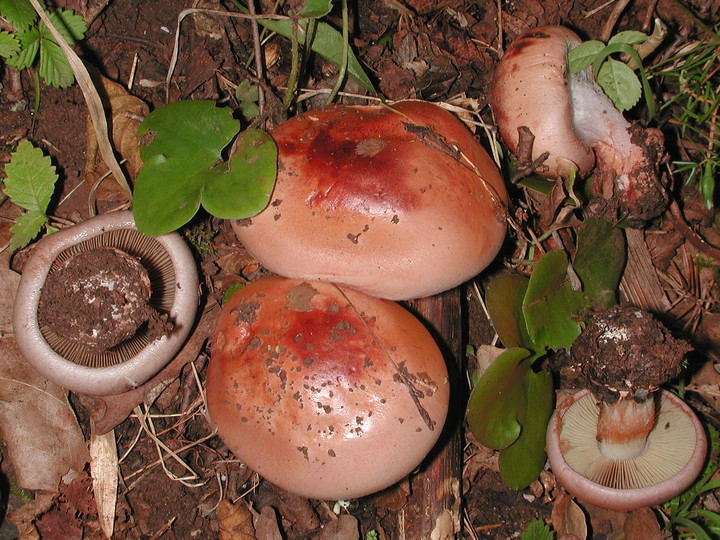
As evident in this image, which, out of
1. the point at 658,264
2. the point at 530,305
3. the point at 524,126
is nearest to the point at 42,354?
the point at 530,305

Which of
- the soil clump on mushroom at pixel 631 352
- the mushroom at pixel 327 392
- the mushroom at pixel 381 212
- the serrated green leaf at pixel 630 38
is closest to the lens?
the mushroom at pixel 327 392

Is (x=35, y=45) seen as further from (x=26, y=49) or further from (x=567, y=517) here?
(x=567, y=517)

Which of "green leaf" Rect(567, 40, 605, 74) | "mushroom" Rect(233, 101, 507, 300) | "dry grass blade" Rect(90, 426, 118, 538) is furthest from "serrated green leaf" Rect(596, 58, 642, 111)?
"dry grass blade" Rect(90, 426, 118, 538)

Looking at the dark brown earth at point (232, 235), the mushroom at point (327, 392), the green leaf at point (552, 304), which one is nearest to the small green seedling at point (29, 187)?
the dark brown earth at point (232, 235)

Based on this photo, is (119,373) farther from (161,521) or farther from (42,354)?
(161,521)

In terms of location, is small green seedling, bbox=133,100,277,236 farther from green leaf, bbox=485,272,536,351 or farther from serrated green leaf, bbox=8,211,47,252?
green leaf, bbox=485,272,536,351

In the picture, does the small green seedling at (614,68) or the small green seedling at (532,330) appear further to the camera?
the small green seedling at (614,68)

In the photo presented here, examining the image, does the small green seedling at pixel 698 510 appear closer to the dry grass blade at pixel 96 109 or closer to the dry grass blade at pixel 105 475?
the dry grass blade at pixel 105 475
